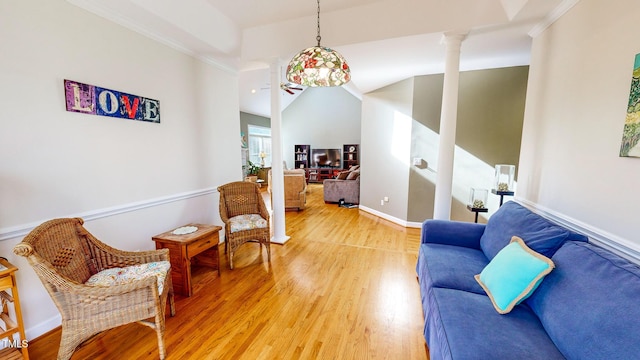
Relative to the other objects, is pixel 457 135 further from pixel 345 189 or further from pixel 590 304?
pixel 590 304

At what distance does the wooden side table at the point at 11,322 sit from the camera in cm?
141

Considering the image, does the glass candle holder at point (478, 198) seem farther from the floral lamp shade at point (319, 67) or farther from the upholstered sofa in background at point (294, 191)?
the upholstered sofa in background at point (294, 191)

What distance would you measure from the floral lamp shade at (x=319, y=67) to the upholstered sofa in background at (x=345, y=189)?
440 cm

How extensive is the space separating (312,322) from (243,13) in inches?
133

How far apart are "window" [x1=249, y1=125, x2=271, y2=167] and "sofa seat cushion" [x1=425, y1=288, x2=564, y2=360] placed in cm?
862

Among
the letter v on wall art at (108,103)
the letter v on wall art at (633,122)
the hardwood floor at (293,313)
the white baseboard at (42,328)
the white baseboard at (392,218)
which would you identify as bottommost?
the hardwood floor at (293,313)

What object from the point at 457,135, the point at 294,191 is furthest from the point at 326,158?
the point at 457,135

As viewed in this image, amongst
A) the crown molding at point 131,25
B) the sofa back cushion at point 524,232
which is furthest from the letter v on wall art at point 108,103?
the sofa back cushion at point 524,232

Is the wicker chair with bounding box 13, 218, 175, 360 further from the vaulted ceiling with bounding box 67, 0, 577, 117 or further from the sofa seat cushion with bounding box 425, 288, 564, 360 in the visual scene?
the vaulted ceiling with bounding box 67, 0, 577, 117

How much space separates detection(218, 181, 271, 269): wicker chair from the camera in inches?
111

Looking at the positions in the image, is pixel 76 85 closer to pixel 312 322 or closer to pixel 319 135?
pixel 312 322

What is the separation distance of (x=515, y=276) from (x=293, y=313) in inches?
64.3

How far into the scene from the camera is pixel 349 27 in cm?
278

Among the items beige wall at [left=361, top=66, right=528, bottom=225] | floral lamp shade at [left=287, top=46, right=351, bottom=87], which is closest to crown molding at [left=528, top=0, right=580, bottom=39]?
beige wall at [left=361, top=66, right=528, bottom=225]
